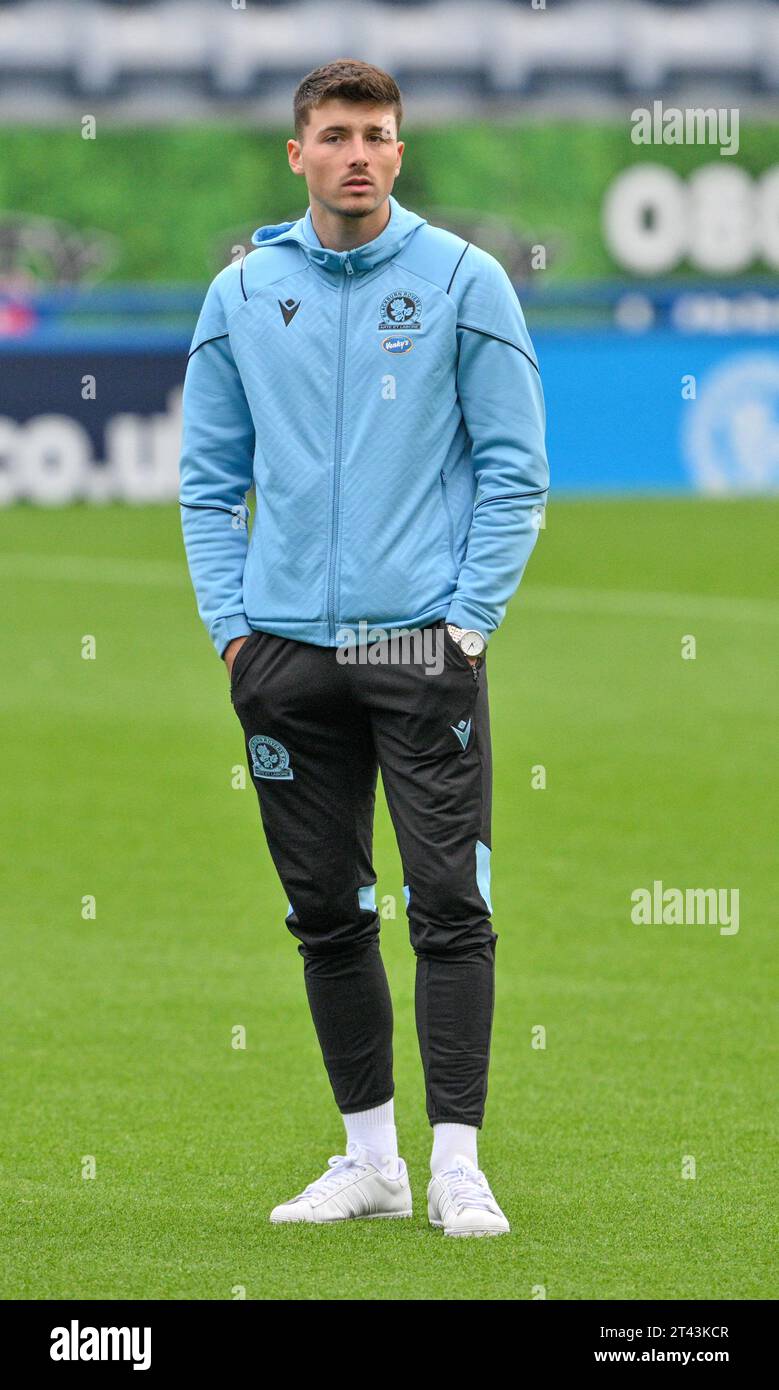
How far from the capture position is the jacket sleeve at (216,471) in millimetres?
4578

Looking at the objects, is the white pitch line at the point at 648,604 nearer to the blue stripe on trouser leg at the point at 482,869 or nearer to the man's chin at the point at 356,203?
the blue stripe on trouser leg at the point at 482,869

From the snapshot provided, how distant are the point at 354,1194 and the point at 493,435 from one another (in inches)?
61.0

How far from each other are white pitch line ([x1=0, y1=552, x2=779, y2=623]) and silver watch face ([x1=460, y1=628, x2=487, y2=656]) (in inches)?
415

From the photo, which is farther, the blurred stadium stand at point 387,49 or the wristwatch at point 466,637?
the blurred stadium stand at point 387,49

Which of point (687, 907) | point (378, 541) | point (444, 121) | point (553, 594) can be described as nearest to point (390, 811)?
point (378, 541)

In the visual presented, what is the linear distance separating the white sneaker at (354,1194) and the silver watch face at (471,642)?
3.55ft

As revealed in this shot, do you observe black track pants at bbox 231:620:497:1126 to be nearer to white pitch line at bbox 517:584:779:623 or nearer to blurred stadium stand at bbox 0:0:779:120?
white pitch line at bbox 517:584:779:623

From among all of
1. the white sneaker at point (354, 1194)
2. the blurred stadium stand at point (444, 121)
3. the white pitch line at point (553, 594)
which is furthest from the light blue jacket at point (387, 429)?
the blurred stadium stand at point (444, 121)
